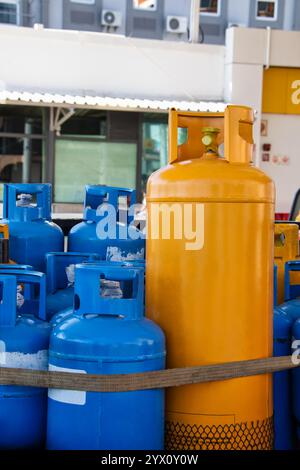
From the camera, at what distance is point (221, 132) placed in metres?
2.77

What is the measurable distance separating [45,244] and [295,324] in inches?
49.2

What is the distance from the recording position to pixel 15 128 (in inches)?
503

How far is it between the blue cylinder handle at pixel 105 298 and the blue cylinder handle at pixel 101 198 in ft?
3.86

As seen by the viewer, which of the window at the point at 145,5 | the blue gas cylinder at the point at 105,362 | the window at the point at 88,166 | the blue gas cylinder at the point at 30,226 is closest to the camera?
the blue gas cylinder at the point at 105,362

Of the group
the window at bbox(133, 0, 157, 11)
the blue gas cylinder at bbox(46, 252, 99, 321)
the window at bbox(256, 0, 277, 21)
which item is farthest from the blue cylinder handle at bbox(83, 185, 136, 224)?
the window at bbox(256, 0, 277, 21)

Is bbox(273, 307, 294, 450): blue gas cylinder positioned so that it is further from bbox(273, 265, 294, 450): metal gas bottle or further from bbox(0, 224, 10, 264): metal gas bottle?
bbox(0, 224, 10, 264): metal gas bottle

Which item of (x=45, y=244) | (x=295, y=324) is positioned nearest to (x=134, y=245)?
(x=45, y=244)

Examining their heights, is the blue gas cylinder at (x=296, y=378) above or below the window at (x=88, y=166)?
below

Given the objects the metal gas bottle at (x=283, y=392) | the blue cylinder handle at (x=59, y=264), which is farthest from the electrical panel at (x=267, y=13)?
the metal gas bottle at (x=283, y=392)

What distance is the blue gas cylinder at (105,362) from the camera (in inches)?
88.6

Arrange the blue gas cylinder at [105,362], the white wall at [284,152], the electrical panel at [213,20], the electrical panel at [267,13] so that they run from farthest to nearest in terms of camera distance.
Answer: the electrical panel at [267,13]
the electrical panel at [213,20]
the white wall at [284,152]
the blue gas cylinder at [105,362]

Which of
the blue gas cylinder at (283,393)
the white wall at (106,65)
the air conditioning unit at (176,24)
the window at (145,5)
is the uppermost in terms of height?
the window at (145,5)

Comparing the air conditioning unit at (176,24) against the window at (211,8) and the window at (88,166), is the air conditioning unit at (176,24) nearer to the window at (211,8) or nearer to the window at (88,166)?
the window at (211,8)

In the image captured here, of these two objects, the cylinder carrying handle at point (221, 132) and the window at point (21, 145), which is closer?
the cylinder carrying handle at point (221, 132)
